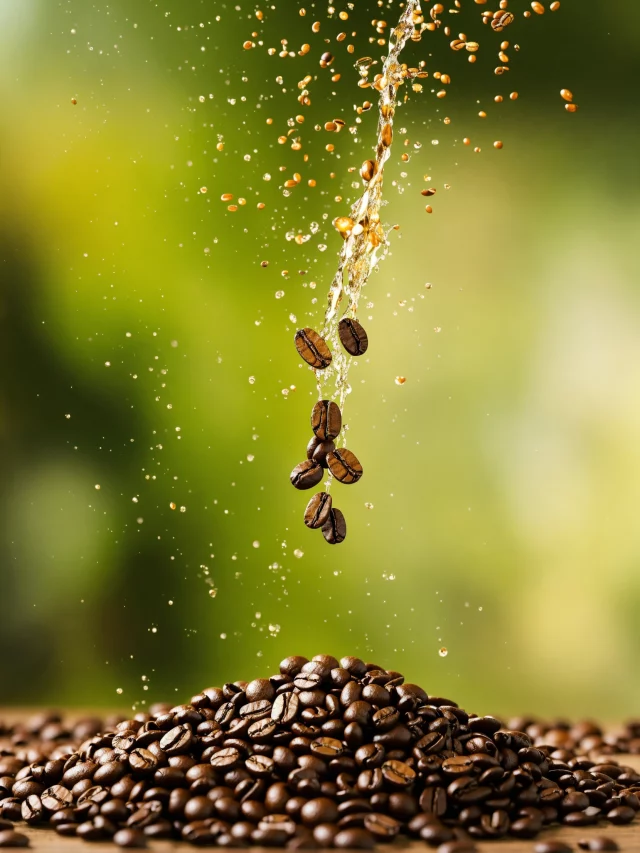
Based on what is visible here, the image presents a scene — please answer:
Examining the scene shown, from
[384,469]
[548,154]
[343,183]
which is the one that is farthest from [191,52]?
[384,469]

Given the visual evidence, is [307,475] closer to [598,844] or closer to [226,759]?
[226,759]

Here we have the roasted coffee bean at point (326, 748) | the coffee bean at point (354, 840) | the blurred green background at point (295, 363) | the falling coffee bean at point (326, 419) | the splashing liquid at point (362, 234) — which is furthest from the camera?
the blurred green background at point (295, 363)

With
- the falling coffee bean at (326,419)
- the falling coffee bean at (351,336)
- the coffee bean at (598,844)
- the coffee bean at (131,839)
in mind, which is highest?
the falling coffee bean at (351,336)

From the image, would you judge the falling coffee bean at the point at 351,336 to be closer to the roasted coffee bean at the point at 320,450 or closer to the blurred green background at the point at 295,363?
the roasted coffee bean at the point at 320,450

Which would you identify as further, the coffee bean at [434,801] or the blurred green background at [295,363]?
the blurred green background at [295,363]

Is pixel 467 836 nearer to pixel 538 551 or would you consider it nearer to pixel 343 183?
pixel 538 551

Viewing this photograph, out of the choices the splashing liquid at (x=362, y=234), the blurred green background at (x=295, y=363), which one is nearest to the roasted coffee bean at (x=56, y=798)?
Answer: the splashing liquid at (x=362, y=234)

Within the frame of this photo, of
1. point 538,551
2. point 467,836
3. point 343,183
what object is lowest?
point 467,836
